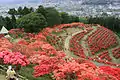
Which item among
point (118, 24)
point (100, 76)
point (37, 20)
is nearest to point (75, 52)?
point (37, 20)

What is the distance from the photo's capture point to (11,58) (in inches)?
791

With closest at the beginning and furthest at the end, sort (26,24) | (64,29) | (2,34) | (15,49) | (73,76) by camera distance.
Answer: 1. (73,76)
2. (15,49)
3. (2,34)
4. (26,24)
5. (64,29)

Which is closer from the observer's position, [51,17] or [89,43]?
[89,43]

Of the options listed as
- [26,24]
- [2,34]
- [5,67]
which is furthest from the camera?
[26,24]

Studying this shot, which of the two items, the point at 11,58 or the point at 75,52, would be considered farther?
the point at 75,52

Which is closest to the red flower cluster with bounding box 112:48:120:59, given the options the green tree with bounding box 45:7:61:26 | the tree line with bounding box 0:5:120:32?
the tree line with bounding box 0:5:120:32

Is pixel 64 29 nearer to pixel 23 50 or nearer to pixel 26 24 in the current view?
pixel 26 24

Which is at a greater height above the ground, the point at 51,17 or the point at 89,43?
the point at 51,17

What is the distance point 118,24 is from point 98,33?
2653cm

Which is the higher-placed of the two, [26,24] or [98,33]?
[26,24]

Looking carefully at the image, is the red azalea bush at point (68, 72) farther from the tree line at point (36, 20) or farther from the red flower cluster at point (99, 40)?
the tree line at point (36, 20)

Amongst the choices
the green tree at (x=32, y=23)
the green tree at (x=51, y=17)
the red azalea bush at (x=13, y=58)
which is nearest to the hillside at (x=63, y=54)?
the red azalea bush at (x=13, y=58)

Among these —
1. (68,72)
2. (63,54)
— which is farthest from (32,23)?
(68,72)

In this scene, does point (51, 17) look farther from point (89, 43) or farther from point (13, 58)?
point (13, 58)
